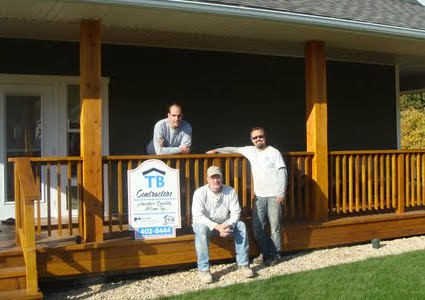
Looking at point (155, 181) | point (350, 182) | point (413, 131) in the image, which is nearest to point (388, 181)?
point (350, 182)

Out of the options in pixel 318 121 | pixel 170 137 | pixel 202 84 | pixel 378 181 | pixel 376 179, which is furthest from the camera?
pixel 202 84

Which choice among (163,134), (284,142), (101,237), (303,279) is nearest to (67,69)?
(163,134)

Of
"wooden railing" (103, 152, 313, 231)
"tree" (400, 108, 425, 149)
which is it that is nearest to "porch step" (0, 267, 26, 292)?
"wooden railing" (103, 152, 313, 231)

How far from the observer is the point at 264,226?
6.55m

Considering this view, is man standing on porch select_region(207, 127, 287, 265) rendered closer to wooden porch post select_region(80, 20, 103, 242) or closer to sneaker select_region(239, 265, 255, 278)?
sneaker select_region(239, 265, 255, 278)

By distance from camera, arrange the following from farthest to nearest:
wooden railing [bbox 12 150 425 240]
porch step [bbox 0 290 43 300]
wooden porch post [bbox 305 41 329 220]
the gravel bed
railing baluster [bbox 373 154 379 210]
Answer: railing baluster [bbox 373 154 379 210] → wooden porch post [bbox 305 41 329 220] → wooden railing [bbox 12 150 425 240] → the gravel bed → porch step [bbox 0 290 43 300]

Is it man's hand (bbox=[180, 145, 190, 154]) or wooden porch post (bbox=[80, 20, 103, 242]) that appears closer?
wooden porch post (bbox=[80, 20, 103, 242])

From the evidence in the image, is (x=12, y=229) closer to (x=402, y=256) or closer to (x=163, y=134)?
(x=163, y=134)

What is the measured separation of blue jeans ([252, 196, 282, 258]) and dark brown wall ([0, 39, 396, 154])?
2.45m

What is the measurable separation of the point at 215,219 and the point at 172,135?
1.11 m

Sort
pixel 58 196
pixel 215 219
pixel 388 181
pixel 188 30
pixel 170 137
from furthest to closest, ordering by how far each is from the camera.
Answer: pixel 388 181 < pixel 188 30 < pixel 170 137 < pixel 215 219 < pixel 58 196

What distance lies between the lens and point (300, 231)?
6.99m

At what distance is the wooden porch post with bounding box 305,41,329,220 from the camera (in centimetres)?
721

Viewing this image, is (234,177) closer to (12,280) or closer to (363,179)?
(363,179)
